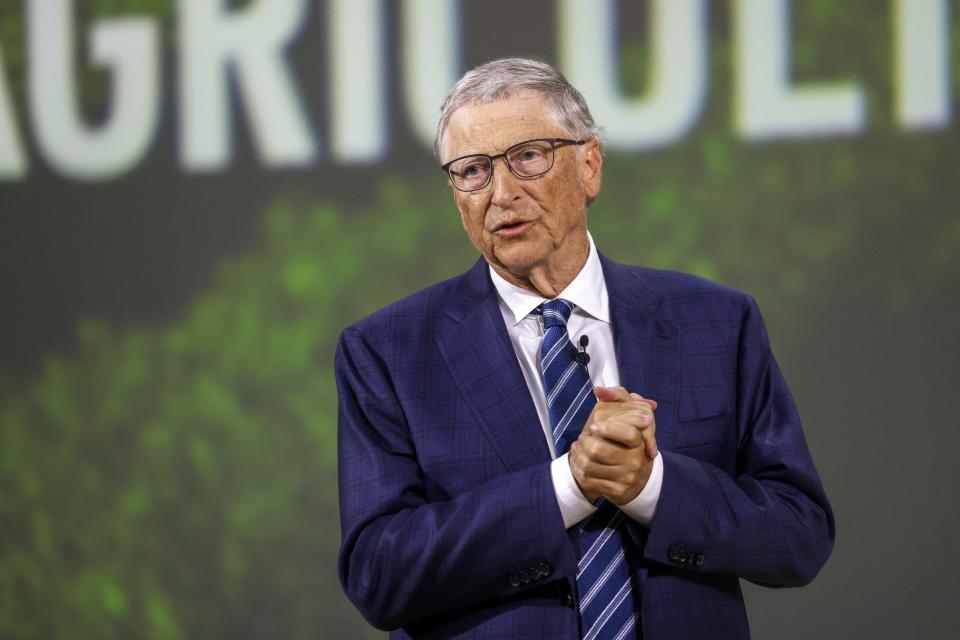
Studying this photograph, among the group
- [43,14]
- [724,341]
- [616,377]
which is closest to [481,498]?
[616,377]

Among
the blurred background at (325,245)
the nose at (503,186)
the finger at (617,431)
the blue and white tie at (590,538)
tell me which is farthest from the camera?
the blurred background at (325,245)

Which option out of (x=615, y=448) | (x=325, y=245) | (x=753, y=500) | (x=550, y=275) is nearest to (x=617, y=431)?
(x=615, y=448)

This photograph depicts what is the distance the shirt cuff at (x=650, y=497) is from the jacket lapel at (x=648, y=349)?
0.09 meters

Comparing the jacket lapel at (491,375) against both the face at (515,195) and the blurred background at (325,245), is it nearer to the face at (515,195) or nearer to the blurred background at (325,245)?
the face at (515,195)

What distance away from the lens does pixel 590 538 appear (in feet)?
4.81

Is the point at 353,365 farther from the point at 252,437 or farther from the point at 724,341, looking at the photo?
the point at 252,437

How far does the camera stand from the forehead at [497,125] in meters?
1.58

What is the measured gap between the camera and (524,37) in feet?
10.4

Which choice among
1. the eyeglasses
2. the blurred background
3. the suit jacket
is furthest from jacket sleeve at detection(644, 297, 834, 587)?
the blurred background

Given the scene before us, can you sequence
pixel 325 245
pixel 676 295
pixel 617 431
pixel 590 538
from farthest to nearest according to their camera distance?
1. pixel 325 245
2. pixel 676 295
3. pixel 590 538
4. pixel 617 431

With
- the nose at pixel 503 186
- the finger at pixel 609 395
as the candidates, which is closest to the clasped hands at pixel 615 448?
the finger at pixel 609 395

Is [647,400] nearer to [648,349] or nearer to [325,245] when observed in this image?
[648,349]

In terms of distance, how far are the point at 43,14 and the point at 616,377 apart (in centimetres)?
246

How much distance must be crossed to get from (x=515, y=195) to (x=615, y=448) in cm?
40
